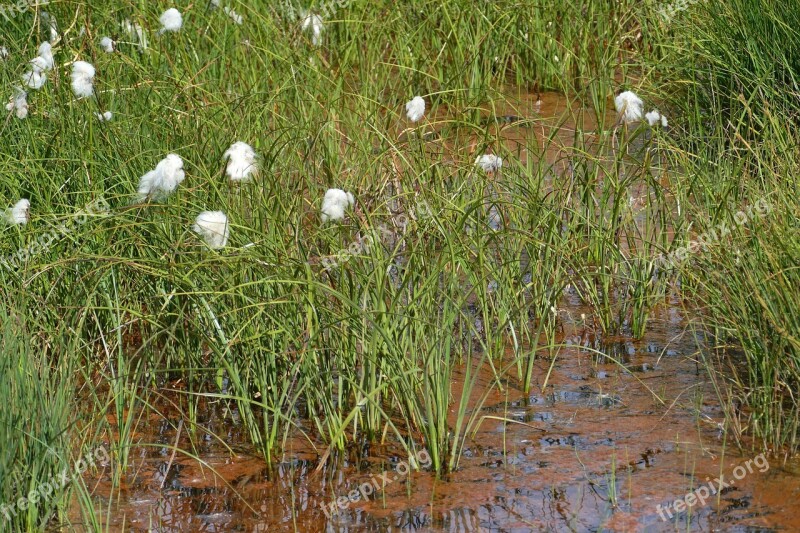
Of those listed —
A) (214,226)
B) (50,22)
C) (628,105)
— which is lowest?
(214,226)

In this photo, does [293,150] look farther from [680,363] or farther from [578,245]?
[680,363]

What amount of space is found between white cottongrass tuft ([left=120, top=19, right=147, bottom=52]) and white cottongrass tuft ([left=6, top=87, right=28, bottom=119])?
0.95 metres

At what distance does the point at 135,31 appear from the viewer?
5.32 m

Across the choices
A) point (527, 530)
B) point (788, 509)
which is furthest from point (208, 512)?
point (788, 509)

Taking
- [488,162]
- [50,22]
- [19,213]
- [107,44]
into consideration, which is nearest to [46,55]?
[107,44]

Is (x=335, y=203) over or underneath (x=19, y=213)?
underneath

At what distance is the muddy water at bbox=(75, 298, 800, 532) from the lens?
2.92 metres

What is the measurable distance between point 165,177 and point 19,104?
3.71ft

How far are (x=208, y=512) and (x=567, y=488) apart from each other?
2.99 ft

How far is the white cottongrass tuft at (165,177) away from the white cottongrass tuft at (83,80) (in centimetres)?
82

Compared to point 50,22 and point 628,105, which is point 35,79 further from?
point 628,105

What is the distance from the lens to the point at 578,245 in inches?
165

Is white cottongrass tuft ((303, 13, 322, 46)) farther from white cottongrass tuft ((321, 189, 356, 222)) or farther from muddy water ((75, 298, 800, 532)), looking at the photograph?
muddy water ((75, 298, 800, 532))

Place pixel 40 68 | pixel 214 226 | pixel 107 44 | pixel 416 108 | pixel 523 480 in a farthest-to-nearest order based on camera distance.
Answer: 1. pixel 107 44
2. pixel 416 108
3. pixel 40 68
4. pixel 214 226
5. pixel 523 480
